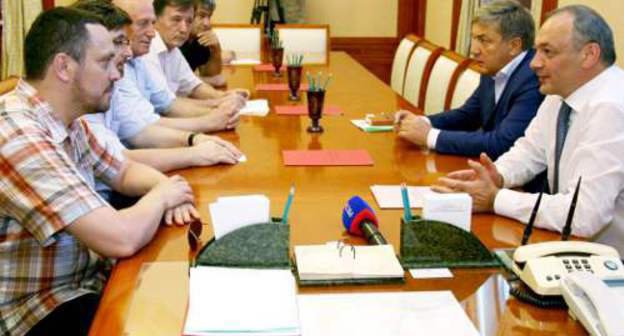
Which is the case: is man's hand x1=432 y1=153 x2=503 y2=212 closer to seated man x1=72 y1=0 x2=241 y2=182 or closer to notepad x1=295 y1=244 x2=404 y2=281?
notepad x1=295 y1=244 x2=404 y2=281

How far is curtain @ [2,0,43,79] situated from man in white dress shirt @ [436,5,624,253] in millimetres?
4722

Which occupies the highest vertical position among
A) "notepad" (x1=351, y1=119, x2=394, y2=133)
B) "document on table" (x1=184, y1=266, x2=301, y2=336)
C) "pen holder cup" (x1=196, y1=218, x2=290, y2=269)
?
"pen holder cup" (x1=196, y1=218, x2=290, y2=269)

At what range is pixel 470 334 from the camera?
1075 millimetres

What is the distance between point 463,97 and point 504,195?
164 centimetres

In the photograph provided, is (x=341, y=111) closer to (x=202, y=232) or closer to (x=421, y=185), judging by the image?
(x=421, y=185)

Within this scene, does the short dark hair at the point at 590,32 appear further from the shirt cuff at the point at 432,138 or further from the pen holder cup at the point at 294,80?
the pen holder cup at the point at 294,80

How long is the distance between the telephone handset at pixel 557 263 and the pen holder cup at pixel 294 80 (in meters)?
1.92

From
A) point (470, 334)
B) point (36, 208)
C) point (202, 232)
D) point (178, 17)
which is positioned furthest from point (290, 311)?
point (178, 17)

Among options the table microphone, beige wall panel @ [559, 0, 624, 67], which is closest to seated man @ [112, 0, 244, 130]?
the table microphone

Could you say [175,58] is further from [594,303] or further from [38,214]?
[594,303]

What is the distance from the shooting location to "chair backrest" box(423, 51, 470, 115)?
3.50 meters

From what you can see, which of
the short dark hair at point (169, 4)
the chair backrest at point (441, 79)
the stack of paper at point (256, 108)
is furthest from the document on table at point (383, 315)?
the chair backrest at point (441, 79)

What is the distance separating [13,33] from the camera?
5.60 m

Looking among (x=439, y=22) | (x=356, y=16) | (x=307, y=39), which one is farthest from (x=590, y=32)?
(x=356, y=16)
